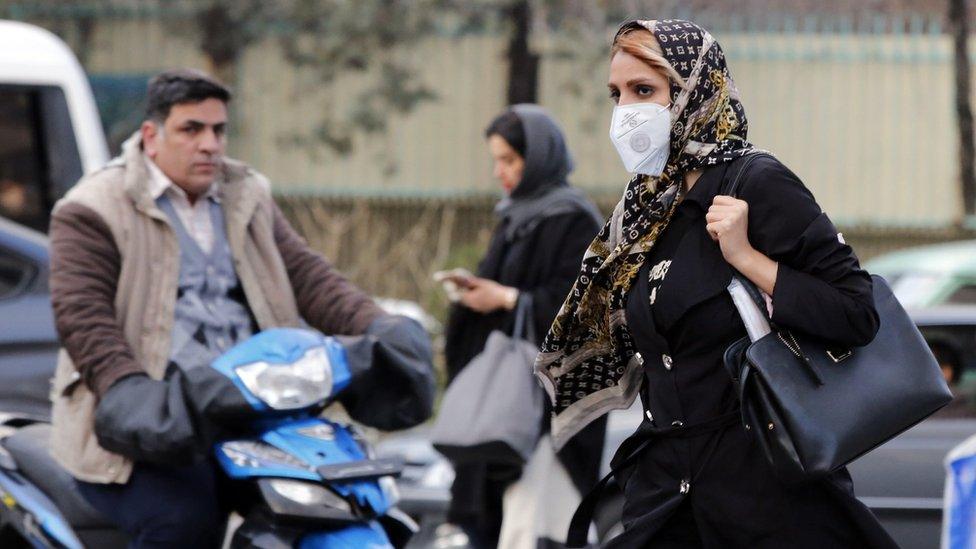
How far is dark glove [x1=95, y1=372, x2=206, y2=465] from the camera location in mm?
3922

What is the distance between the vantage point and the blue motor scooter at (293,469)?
13.1ft

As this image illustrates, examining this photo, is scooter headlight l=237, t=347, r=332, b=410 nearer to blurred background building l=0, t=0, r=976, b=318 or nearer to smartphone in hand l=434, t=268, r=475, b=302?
smartphone in hand l=434, t=268, r=475, b=302

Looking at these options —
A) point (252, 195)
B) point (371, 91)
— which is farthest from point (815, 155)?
point (252, 195)

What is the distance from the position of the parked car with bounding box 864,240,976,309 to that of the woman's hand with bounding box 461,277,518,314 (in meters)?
2.48

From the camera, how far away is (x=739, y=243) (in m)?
2.85

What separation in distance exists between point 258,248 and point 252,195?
0.53ft

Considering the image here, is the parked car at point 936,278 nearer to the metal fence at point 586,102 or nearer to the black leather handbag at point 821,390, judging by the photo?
the black leather handbag at point 821,390

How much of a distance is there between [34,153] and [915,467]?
4.85 meters

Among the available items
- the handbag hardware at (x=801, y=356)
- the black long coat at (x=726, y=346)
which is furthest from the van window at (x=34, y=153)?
the handbag hardware at (x=801, y=356)

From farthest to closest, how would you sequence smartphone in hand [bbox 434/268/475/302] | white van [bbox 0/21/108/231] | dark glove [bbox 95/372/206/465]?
white van [bbox 0/21/108/231] → smartphone in hand [bbox 434/268/475/302] → dark glove [bbox 95/372/206/465]

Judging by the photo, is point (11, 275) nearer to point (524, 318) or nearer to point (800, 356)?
point (524, 318)

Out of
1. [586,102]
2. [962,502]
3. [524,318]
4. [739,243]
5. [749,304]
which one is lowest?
[586,102]

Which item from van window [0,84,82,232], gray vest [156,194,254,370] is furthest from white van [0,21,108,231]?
gray vest [156,194,254,370]

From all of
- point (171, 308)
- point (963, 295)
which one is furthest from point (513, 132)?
point (963, 295)
